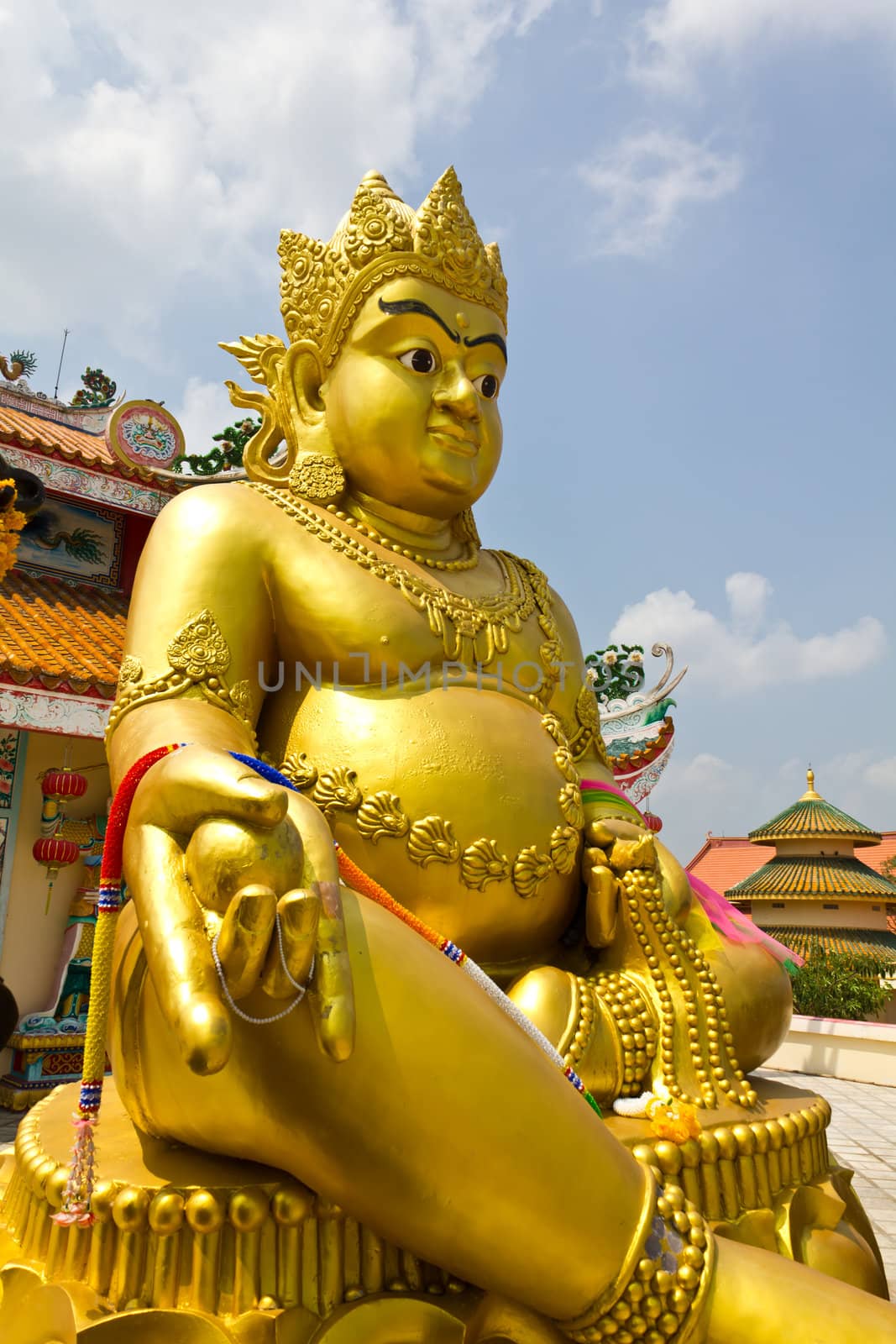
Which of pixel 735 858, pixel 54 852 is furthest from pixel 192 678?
pixel 735 858

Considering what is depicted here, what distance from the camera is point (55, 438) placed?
25.9 feet

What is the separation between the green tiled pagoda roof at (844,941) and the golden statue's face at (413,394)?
14.1m

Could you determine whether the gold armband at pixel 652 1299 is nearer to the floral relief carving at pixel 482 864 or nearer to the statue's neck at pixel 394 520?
the floral relief carving at pixel 482 864

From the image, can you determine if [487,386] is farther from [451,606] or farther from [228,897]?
[228,897]

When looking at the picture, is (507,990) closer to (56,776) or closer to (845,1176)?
(845,1176)

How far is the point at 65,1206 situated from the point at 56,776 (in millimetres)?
5260

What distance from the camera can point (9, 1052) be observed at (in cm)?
623

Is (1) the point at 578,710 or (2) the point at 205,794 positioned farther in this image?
(1) the point at 578,710

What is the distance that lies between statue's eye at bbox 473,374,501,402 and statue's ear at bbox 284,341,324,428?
384 mm

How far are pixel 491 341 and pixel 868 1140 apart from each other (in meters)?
5.52

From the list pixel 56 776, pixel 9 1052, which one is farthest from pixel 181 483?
pixel 9 1052

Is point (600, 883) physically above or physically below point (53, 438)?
below

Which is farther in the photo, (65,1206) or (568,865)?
(568,865)

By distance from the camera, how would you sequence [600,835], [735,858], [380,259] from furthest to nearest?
[735,858], [380,259], [600,835]
